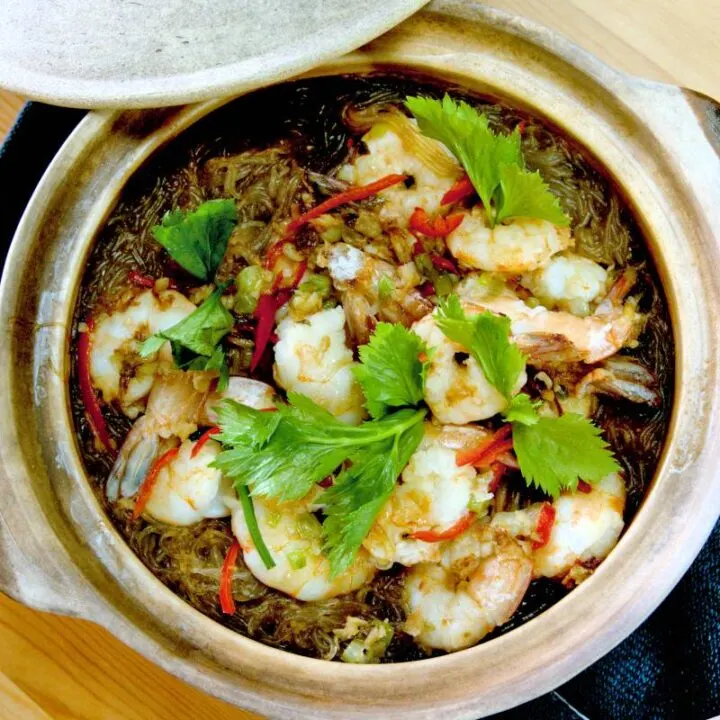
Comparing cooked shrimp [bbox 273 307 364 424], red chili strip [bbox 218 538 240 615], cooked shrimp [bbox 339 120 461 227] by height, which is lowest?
red chili strip [bbox 218 538 240 615]

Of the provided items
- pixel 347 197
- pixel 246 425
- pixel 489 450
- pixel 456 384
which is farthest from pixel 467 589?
pixel 347 197

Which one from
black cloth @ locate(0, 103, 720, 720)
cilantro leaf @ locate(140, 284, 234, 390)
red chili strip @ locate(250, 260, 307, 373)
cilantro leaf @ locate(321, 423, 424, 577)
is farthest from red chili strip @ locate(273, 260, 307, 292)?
black cloth @ locate(0, 103, 720, 720)

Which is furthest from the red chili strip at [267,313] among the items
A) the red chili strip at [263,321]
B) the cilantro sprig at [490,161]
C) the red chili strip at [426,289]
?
the cilantro sprig at [490,161]

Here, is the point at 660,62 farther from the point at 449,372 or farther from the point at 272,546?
the point at 272,546

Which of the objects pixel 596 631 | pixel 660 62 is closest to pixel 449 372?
pixel 596 631

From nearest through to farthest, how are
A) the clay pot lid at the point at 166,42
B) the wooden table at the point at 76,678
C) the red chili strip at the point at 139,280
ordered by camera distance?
the clay pot lid at the point at 166,42 → the red chili strip at the point at 139,280 → the wooden table at the point at 76,678

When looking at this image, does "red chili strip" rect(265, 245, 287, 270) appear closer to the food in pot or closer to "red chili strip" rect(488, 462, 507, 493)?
the food in pot

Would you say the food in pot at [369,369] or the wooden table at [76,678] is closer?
the food in pot at [369,369]

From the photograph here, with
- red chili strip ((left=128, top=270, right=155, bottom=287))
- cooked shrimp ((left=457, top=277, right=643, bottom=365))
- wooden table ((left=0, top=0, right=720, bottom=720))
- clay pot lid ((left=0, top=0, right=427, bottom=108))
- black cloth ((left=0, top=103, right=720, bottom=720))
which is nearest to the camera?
clay pot lid ((left=0, top=0, right=427, bottom=108))

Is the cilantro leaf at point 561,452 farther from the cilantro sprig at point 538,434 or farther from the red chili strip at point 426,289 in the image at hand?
the red chili strip at point 426,289
